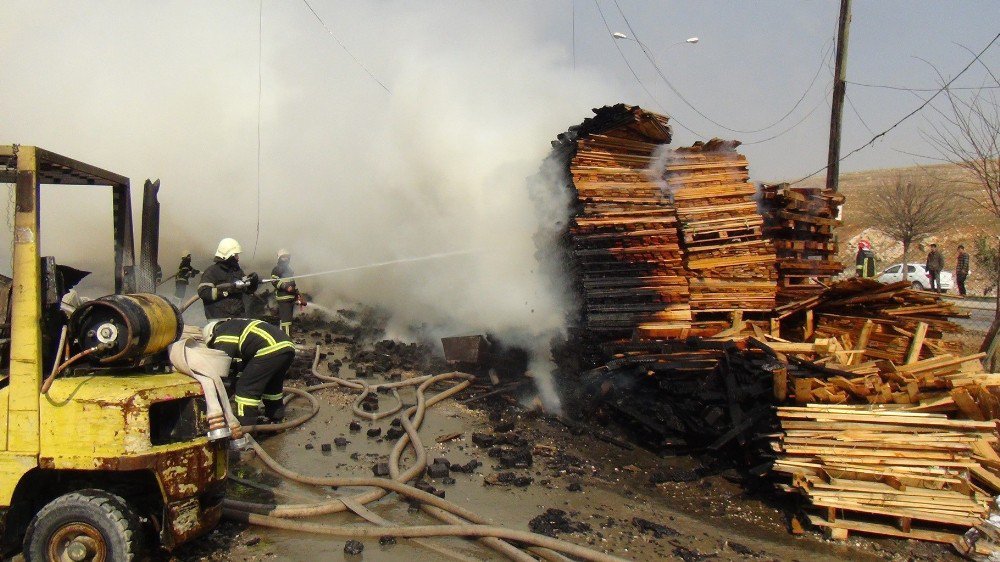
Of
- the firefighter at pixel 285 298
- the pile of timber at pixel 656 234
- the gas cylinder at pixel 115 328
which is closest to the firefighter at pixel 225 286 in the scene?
the gas cylinder at pixel 115 328

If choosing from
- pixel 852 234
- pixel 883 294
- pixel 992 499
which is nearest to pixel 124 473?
pixel 992 499

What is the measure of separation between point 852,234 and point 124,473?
49.2m

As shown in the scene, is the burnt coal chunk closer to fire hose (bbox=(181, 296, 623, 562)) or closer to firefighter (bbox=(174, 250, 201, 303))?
fire hose (bbox=(181, 296, 623, 562))

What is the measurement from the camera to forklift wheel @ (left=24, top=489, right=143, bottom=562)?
3.79m

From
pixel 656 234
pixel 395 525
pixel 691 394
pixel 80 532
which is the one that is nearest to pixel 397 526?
pixel 395 525

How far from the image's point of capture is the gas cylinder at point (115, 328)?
3.92m

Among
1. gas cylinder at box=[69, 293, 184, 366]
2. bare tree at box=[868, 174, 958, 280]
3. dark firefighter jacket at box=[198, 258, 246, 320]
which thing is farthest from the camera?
bare tree at box=[868, 174, 958, 280]

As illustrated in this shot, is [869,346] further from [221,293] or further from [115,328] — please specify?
[115,328]

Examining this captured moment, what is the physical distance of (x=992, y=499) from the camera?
552 cm

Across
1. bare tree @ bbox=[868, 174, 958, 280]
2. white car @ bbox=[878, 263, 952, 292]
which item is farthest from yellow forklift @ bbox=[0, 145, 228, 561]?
bare tree @ bbox=[868, 174, 958, 280]

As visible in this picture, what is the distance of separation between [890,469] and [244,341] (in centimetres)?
558

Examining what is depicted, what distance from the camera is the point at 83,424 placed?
3.83 meters

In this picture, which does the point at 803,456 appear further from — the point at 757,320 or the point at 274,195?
the point at 274,195

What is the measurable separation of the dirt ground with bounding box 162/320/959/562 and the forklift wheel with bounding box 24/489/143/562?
2.19 feet
